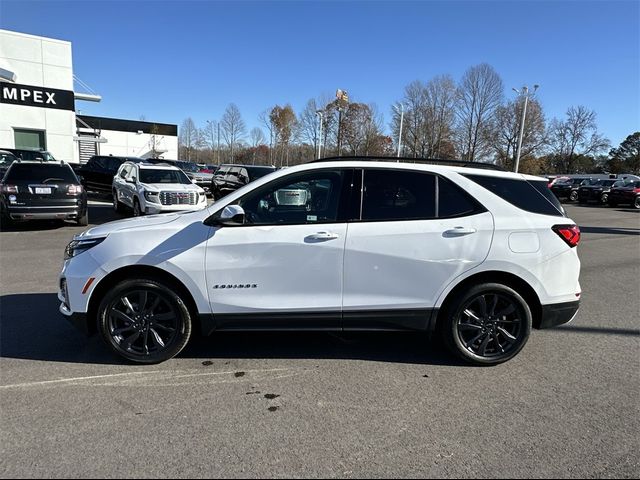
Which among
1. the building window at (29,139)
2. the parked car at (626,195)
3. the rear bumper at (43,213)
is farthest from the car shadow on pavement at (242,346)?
the parked car at (626,195)

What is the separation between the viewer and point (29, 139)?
26328mm

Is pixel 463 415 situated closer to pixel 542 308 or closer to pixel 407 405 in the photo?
pixel 407 405

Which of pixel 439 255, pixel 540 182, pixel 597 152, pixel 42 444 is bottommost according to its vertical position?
pixel 42 444

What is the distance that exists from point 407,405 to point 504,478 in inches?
34.4

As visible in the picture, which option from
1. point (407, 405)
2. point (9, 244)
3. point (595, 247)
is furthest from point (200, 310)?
point (595, 247)

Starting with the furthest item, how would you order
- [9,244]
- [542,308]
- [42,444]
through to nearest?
1. [9,244]
2. [542,308]
3. [42,444]

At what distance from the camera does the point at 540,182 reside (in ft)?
13.8

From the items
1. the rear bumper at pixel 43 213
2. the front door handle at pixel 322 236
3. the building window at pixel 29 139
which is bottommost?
the rear bumper at pixel 43 213

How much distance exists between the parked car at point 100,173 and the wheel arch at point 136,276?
17.2 metres

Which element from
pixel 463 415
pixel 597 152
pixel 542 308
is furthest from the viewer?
pixel 597 152

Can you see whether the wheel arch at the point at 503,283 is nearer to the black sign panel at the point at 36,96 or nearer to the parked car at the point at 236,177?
the parked car at the point at 236,177

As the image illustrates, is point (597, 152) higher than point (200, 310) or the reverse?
higher

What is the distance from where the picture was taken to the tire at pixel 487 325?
3.90 meters

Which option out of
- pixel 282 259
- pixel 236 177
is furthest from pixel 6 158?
pixel 282 259
